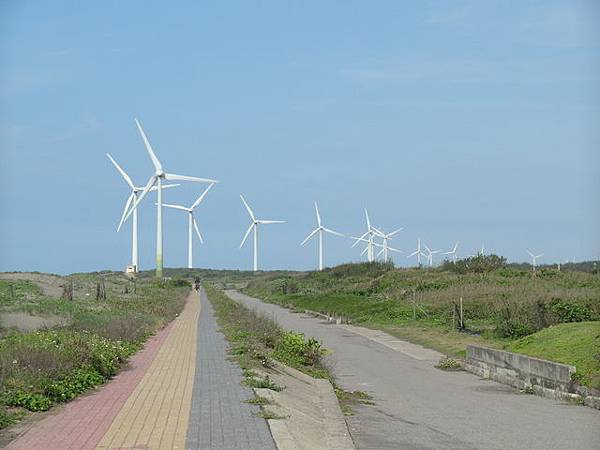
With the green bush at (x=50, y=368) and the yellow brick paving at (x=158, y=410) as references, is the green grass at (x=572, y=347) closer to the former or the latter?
the yellow brick paving at (x=158, y=410)

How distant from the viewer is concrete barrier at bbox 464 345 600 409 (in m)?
16.0

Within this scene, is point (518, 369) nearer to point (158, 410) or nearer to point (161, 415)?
point (158, 410)

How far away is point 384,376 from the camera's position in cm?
2158

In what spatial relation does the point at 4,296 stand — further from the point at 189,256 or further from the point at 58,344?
the point at 189,256

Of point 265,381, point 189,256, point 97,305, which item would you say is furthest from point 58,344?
point 189,256

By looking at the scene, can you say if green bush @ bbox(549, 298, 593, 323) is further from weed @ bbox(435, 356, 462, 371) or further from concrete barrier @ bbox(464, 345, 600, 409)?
concrete barrier @ bbox(464, 345, 600, 409)

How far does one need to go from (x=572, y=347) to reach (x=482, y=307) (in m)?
17.6

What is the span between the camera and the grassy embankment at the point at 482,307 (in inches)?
774

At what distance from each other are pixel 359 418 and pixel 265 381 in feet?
5.46

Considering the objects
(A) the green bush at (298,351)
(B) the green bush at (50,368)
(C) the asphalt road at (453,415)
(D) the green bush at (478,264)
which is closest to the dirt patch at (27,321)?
(A) the green bush at (298,351)

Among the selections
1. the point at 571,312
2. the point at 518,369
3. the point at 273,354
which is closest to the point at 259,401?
the point at 273,354

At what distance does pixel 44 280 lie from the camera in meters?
57.7

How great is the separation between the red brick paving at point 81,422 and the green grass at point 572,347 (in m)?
8.64

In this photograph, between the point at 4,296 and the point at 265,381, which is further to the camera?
the point at 4,296
